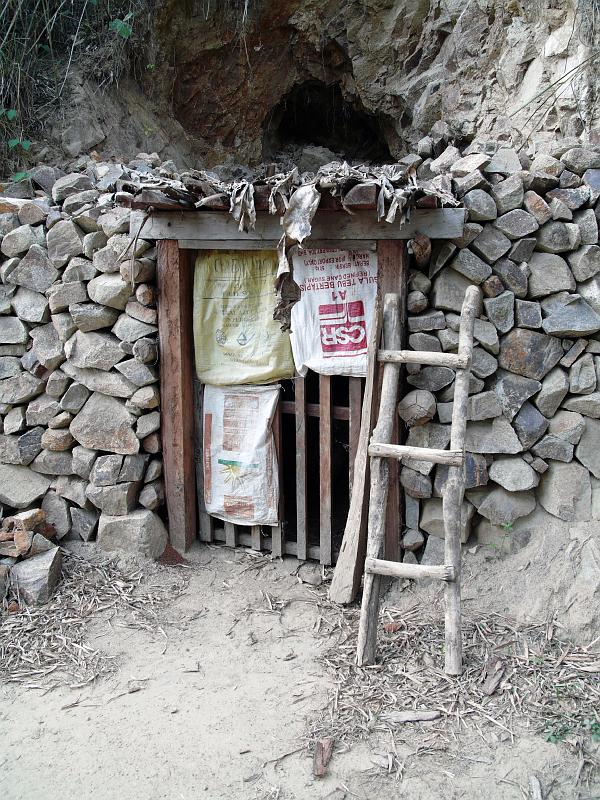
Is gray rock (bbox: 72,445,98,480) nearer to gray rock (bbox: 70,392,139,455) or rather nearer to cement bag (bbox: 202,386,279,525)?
gray rock (bbox: 70,392,139,455)

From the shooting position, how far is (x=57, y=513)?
482cm

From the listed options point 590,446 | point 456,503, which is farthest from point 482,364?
point 456,503

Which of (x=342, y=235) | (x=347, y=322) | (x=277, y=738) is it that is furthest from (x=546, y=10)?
(x=277, y=738)

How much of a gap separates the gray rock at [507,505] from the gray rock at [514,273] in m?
1.19

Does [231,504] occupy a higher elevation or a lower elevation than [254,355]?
lower

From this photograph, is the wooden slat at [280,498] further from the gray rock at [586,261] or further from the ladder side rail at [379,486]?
the gray rock at [586,261]

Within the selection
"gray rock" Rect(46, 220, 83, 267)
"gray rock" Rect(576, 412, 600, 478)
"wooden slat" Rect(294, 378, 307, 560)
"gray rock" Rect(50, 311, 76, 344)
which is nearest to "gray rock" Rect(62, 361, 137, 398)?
"gray rock" Rect(50, 311, 76, 344)

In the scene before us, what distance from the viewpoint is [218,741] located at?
3305 mm

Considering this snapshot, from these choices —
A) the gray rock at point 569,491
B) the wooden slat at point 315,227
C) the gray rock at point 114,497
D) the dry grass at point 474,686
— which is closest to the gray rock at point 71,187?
the wooden slat at point 315,227

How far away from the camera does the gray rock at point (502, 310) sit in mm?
3910

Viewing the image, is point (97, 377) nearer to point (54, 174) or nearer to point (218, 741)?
point (54, 174)

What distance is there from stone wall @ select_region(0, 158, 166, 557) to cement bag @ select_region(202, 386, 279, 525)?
1.24 feet

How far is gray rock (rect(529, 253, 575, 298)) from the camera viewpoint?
12.7 feet

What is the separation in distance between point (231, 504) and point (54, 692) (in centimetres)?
163
